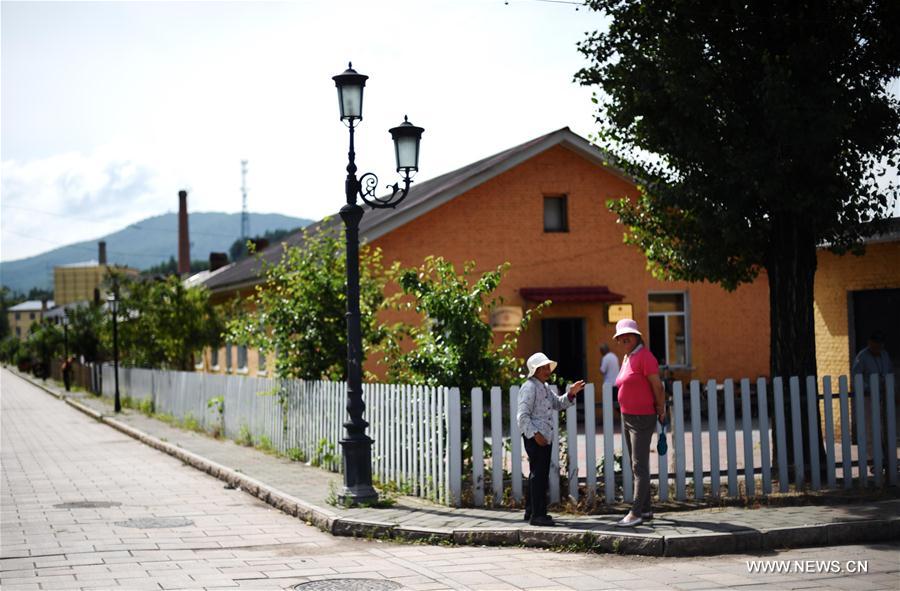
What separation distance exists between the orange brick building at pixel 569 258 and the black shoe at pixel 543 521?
1532 cm

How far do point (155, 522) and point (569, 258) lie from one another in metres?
16.7

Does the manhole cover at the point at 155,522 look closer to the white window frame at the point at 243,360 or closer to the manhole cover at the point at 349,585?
the manhole cover at the point at 349,585

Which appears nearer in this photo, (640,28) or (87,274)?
(640,28)

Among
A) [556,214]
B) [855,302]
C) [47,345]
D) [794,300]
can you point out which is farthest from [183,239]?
[794,300]

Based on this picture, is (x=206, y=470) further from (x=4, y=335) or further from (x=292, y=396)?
(x=4, y=335)

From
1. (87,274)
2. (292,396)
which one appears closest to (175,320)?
(292,396)

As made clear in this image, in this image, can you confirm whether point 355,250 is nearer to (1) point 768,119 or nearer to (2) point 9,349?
(1) point 768,119

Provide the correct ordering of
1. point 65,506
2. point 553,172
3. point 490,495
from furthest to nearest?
point 553,172 → point 65,506 → point 490,495

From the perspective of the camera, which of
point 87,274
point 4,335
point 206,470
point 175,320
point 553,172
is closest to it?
point 206,470

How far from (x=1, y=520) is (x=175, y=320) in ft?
65.6

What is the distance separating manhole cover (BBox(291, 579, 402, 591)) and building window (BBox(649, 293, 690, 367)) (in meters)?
20.0

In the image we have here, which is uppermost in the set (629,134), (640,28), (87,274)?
(87,274)

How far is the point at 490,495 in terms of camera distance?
38.2 ft

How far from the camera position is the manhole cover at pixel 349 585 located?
786 cm
